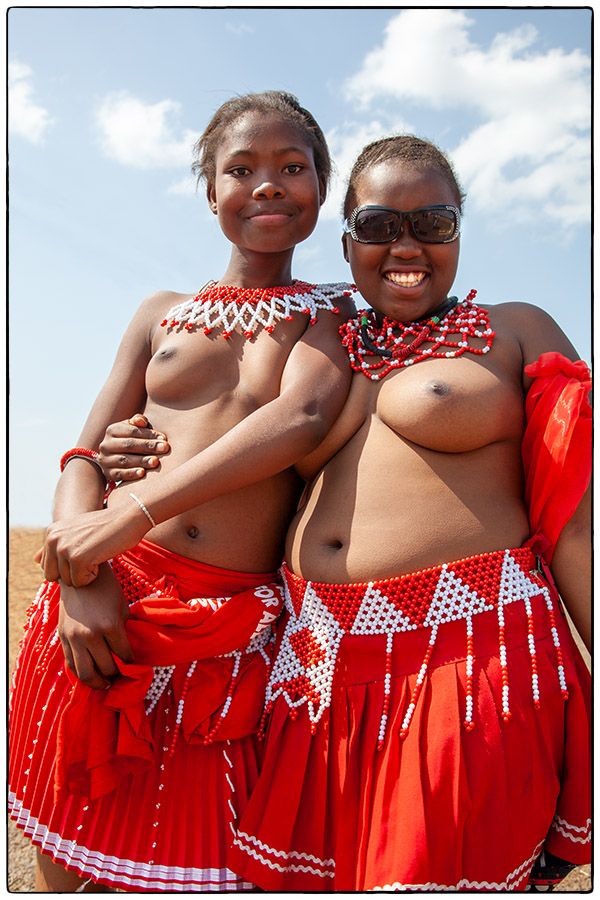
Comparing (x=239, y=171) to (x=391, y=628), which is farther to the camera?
(x=239, y=171)

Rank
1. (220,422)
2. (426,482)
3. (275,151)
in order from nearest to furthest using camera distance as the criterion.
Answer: (426,482), (220,422), (275,151)

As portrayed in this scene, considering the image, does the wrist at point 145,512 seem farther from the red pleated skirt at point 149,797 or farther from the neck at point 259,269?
the neck at point 259,269

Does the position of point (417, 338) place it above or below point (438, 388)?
above

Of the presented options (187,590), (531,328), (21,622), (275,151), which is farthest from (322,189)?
(21,622)

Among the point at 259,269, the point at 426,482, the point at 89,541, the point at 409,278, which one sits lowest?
the point at 89,541

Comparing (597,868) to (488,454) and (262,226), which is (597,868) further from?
(262,226)

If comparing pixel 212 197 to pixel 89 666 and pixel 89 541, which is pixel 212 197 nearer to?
pixel 89 541

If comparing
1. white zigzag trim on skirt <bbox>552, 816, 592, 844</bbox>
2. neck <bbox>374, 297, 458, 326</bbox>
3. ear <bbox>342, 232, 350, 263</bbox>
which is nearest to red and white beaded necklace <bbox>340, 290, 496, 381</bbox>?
neck <bbox>374, 297, 458, 326</bbox>

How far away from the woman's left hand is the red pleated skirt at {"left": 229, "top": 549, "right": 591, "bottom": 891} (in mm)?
605

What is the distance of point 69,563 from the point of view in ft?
7.83

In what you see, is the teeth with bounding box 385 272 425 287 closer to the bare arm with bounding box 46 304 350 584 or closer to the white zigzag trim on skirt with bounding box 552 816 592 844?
the bare arm with bounding box 46 304 350 584

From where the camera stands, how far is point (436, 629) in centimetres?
221

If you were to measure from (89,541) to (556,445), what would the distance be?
1464mm

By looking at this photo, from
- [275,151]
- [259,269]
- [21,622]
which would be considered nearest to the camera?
[275,151]
